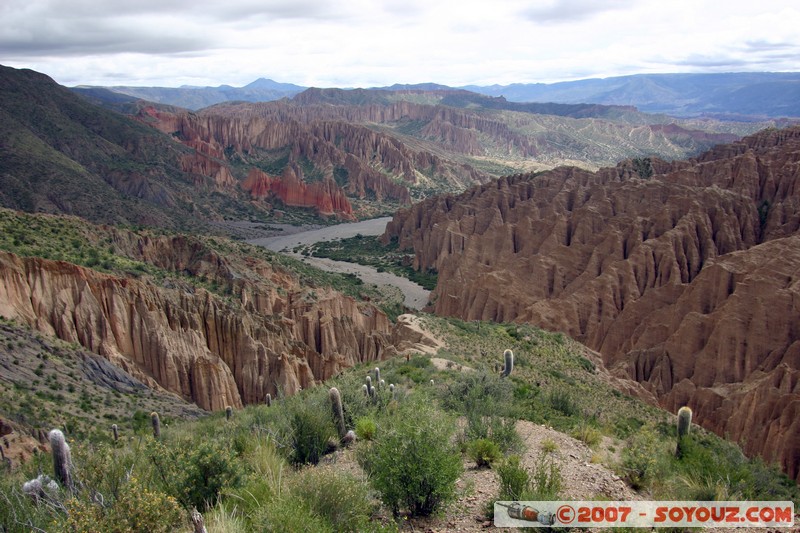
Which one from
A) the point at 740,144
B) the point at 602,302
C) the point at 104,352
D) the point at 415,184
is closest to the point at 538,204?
the point at 602,302

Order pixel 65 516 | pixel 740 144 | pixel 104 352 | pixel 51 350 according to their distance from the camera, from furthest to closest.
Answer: pixel 740 144, pixel 104 352, pixel 51 350, pixel 65 516

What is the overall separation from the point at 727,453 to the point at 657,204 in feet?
142

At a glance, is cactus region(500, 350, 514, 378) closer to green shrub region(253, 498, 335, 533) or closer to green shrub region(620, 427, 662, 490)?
green shrub region(620, 427, 662, 490)

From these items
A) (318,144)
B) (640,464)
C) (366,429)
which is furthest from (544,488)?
(318,144)

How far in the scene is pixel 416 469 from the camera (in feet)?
30.3

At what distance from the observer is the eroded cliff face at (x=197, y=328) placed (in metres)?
29.7

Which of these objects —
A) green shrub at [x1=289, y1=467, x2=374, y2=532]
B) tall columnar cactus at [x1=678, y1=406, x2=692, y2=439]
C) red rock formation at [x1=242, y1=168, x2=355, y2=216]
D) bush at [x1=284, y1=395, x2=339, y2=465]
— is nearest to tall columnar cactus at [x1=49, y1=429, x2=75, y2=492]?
green shrub at [x1=289, y1=467, x2=374, y2=532]

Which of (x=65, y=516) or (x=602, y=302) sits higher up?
(x=65, y=516)

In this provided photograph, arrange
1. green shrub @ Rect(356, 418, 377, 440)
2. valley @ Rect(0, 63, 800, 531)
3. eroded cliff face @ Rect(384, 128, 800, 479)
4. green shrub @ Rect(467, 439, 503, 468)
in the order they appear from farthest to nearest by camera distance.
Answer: eroded cliff face @ Rect(384, 128, 800, 479), green shrub @ Rect(356, 418, 377, 440), green shrub @ Rect(467, 439, 503, 468), valley @ Rect(0, 63, 800, 531)

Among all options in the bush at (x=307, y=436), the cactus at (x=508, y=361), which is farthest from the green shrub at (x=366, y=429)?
the cactus at (x=508, y=361)

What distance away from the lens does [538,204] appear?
2776 inches

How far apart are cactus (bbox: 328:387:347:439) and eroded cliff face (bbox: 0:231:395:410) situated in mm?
12337

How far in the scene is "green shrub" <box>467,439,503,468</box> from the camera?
11.8 meters

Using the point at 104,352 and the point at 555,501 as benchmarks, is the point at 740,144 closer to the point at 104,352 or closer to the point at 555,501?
the point at 104,352
